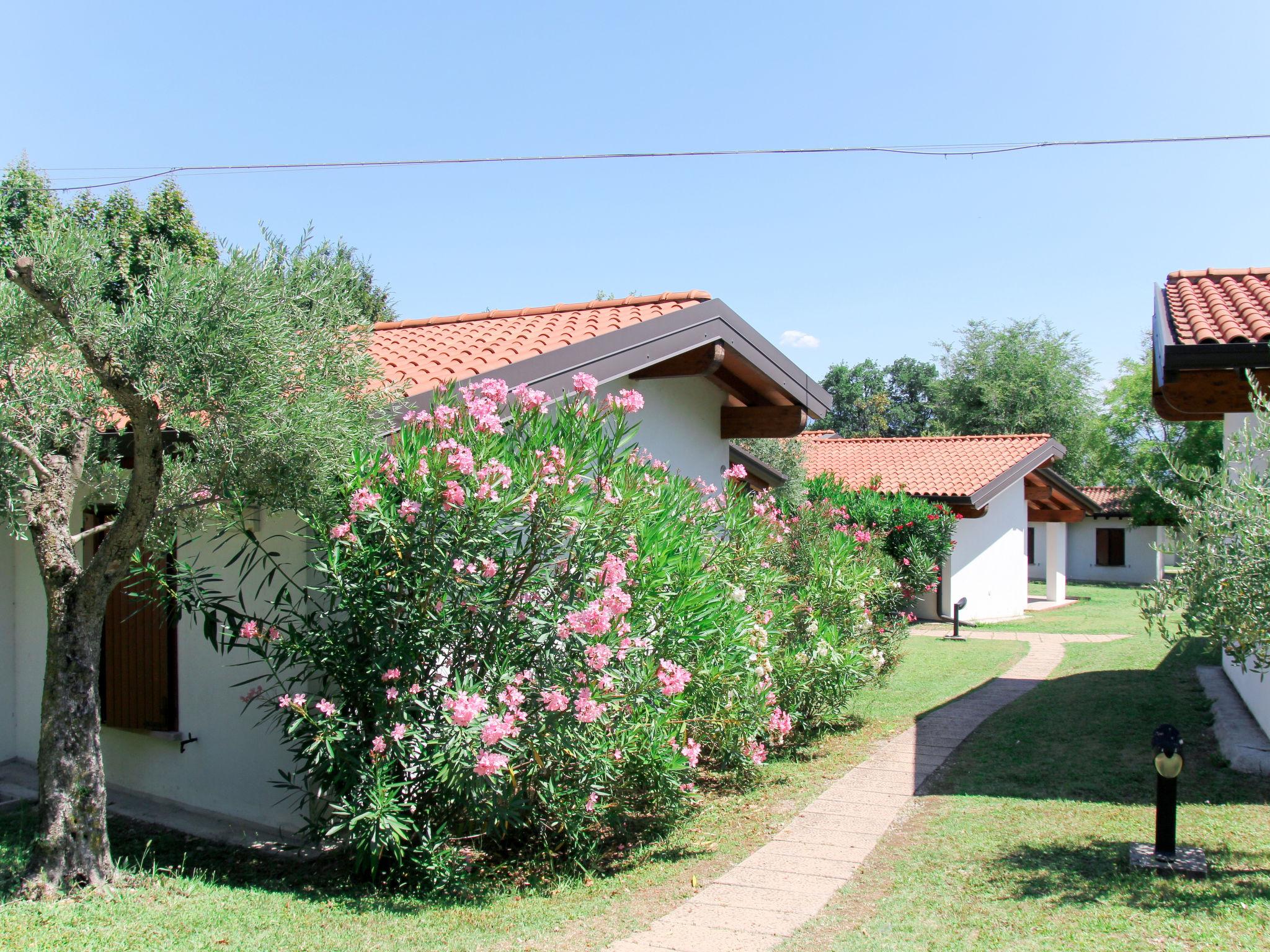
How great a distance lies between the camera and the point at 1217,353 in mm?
6711

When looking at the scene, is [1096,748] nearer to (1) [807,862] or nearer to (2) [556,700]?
(1) [807,862]

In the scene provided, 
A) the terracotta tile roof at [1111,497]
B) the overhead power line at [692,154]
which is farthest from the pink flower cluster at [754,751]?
the terracotta tile roof at [1111,497]

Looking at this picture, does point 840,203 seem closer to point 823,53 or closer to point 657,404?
point 823,53

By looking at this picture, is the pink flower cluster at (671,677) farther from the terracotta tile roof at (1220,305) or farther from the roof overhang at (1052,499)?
the roof overhang at (1052,499)

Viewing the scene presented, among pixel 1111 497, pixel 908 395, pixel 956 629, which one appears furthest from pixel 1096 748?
pixel 908 395

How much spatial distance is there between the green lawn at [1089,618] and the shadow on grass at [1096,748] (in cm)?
571

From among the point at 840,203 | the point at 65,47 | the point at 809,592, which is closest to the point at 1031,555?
the point at 840,203

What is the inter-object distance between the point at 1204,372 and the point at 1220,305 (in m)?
1.44

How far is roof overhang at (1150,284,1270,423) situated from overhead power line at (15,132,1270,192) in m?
3.37

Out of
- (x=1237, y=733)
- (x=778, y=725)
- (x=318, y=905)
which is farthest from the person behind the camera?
(x=1237, y=733)

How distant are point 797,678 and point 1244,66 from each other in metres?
8.89

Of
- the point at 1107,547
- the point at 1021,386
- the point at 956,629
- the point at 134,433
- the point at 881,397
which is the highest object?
the point at 881,397

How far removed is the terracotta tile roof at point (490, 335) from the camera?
22.6 feet

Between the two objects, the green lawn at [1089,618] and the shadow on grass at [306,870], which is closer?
the shadow on grass at [306,870]
